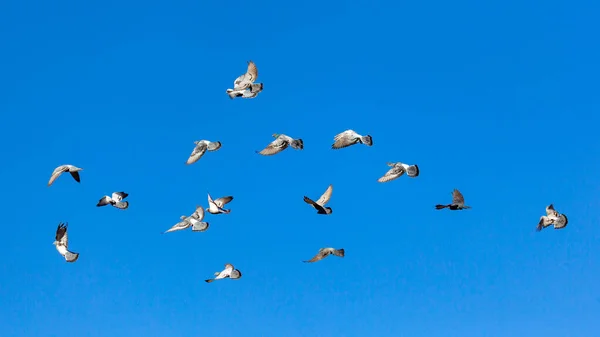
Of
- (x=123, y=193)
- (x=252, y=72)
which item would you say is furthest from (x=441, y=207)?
(x=123, y=193)

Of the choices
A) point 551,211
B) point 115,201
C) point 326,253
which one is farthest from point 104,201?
point 551,211

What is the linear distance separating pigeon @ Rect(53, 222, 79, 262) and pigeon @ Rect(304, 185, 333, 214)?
12098 mm

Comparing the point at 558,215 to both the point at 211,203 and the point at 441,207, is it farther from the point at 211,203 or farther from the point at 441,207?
the point at 211,203

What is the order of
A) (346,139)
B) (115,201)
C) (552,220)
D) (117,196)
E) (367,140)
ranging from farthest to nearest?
1. (117,196)
2. (115,201)
3. (552,220)
4. (346,139)
5. (367,140)

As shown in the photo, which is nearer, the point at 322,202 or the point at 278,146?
the point at 278,146

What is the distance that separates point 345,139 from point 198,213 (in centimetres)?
940

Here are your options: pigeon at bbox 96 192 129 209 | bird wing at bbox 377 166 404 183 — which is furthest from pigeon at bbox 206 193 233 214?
bird wing at bbox 377 166 404 183

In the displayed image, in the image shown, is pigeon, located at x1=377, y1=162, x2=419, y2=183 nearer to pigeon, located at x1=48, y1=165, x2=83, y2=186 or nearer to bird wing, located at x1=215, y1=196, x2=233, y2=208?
bird wing, located at x1=215, y1=196, x2=233, y2=208

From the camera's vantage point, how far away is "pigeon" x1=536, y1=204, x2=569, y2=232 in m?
36.8

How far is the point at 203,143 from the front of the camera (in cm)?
3862

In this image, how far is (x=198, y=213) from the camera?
40.5 m

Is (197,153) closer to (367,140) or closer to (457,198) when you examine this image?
(367,140)

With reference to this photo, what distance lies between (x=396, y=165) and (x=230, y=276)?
9915 mm

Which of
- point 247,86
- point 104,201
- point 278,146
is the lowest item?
point 104,201
